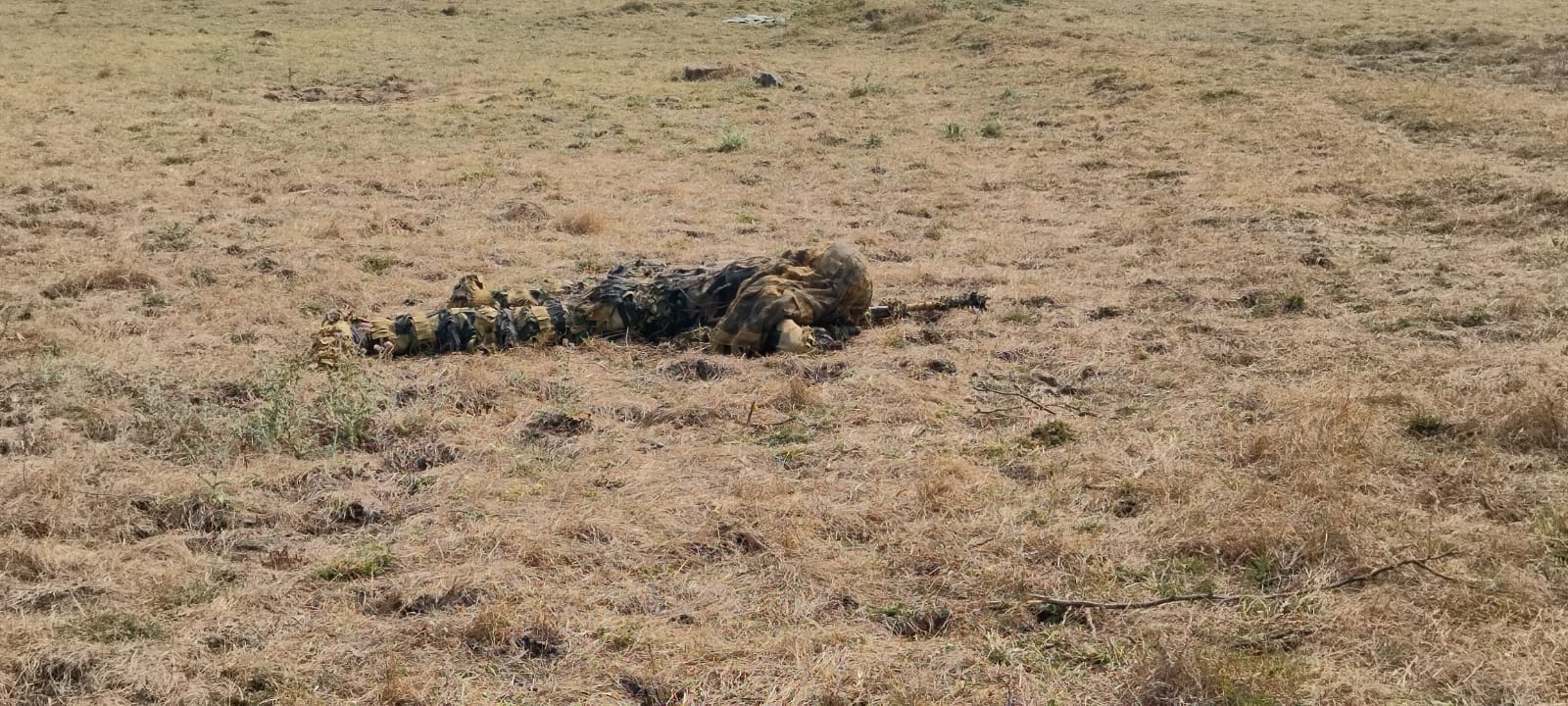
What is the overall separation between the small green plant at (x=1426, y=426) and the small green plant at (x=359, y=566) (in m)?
4.68

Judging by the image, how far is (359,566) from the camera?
4227mm

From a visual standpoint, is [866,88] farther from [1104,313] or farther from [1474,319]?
[1474,319]

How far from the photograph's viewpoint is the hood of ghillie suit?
6859mm

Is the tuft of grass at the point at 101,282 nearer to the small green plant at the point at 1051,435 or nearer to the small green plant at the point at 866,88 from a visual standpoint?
the small green plant at the point at 1051,435

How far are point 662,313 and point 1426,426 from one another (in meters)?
4.40

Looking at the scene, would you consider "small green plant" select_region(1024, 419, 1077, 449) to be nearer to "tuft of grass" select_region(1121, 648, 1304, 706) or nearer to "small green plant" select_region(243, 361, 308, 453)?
"tuft of grass" select_region(1121, 648, 1304, 706)

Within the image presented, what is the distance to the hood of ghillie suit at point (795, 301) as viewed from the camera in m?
6.86

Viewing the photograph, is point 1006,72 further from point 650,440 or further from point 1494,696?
point 1494,696

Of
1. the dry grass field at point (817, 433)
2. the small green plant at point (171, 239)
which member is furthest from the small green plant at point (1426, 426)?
the small green plant at point (171, 239)

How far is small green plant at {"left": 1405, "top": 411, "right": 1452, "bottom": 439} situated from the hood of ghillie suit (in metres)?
3.31

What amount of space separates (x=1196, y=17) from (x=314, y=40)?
1956 centimetres

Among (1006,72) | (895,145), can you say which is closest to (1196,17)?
(1006,72)

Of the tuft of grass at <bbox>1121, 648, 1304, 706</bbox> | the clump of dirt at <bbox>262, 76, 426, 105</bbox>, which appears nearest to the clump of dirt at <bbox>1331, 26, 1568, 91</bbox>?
the tuft of grass at <bbox>1121, 648, 1304, 706</bbox>

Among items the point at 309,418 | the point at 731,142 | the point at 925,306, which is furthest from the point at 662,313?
the point at 731,142
